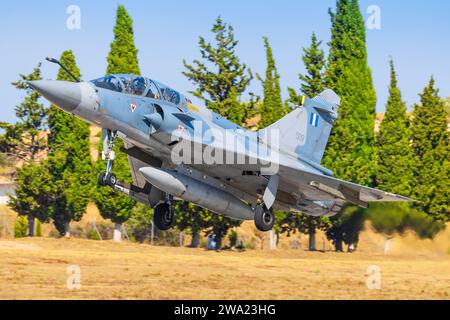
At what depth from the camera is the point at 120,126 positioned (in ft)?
63.2

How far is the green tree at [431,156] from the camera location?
36062 mm

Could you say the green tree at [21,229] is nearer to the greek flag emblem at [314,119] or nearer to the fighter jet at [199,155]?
the fighter jet at [199,155]

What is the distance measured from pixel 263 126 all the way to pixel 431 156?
29.4 ft

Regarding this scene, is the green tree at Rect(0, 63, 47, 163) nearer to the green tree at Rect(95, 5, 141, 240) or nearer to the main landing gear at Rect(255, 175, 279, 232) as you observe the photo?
the green tree at Rect(95, 5, 141, 240)

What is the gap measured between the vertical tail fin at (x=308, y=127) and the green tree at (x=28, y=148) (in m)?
15.2

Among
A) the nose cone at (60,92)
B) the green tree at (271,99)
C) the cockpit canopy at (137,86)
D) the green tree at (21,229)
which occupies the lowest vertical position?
the green tree at (21,229)

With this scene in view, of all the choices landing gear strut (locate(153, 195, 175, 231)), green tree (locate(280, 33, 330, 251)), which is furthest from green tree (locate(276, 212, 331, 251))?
landing gear strut (locate(153, 195, 175, 231))

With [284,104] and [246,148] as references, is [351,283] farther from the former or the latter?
[284,104]

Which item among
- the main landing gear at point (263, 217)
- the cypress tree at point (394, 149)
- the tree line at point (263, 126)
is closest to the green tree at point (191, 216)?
the tree line at point (263, 126)

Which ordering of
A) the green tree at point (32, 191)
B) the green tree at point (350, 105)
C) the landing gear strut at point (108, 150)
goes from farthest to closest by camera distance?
the green tree at point (350, 105)
the green tree at point (32, 191)
the landing gear strut at point (108, 150)

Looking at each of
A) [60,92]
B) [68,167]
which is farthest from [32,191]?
[60,92]

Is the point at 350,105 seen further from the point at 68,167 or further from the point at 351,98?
the point at 68,167
